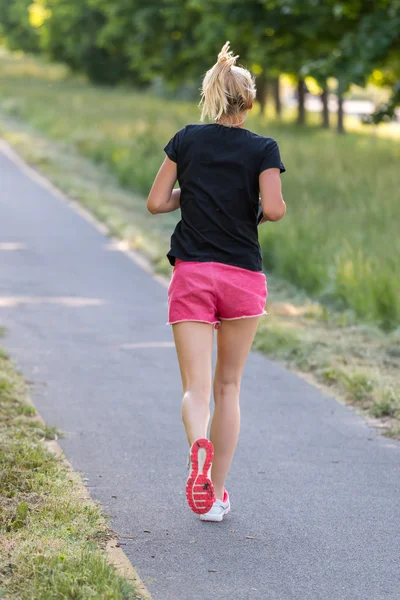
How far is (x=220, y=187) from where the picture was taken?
4.54 m

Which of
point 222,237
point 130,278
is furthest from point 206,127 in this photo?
point 130,278

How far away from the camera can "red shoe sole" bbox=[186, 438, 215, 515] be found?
14.1 feet

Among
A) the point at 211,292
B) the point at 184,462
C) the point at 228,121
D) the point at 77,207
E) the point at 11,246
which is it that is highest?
the point at 228,121

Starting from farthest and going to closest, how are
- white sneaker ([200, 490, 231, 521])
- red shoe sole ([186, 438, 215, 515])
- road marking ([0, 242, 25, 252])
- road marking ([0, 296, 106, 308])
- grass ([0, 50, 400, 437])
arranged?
road marking ([0, 242, 25, 252])
road marking ([0, 296, 106, 308])
grass ([0, 50, 400, 437])
white sneaker ([200, 490, 231, 521])
red shoe sole ([186, 438, 215, 515])

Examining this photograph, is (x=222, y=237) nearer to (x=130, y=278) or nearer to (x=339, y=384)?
(x=339, y=384)

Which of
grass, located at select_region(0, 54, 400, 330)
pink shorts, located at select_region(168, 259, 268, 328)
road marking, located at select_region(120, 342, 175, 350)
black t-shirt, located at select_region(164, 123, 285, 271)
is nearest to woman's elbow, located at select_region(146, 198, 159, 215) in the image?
black t-shirt, located at select_region(164, 123, 285, 271)

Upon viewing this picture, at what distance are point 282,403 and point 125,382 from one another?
1.11m

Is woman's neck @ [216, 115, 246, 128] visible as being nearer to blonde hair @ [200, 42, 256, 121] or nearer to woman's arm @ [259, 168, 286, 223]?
blonde hair @ [200, 42, 256, 121]

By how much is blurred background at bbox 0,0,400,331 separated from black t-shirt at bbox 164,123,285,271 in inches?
205

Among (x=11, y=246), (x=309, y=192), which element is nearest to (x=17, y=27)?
(x=309, y=192)

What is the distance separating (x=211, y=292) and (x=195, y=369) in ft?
1.05

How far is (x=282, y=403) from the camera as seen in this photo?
283 inches

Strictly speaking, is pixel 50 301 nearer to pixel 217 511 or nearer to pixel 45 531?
pixel 217 511

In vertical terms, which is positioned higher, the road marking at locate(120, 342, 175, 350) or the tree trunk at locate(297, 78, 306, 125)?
the road marking at locate(120, 342, 175, 350)
